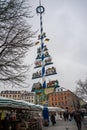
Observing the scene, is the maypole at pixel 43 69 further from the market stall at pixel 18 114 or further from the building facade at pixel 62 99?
the building facade at pixel 62 99

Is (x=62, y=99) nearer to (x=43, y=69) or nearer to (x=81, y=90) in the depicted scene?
(x=81, y=90)

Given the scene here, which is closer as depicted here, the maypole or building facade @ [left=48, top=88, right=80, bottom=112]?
the maypole

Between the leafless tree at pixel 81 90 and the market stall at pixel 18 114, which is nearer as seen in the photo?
the market stall at pixel 18 114

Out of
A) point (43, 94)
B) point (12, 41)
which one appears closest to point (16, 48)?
point (12, 41)

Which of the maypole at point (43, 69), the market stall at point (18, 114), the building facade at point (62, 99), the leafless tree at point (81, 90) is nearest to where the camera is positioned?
the market stall at point (18, 114)

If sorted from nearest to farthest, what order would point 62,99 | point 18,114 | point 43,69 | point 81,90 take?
1. point 18,114
2. point 43,69
3. point 81,90
4. point 62,99

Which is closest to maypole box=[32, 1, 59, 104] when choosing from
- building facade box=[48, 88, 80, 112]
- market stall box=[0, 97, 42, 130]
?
market stall box=[0, 97, 42, 130]

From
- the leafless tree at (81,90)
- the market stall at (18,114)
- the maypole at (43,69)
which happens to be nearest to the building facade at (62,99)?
the leafless tree at (81,90)

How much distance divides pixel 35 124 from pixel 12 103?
5.81 metres

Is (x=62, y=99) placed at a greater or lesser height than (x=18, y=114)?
greater

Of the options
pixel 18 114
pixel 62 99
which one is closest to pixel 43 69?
pixel 18 114

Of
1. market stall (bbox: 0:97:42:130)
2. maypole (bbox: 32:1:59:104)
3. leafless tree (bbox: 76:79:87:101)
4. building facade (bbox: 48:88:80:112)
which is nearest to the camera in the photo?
market stall (bbox: 0:97:42:130)

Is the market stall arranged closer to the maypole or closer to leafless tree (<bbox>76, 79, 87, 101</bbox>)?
the maypole

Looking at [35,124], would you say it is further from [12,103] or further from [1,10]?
[1,10]
